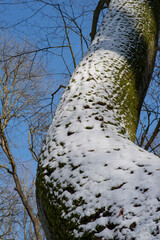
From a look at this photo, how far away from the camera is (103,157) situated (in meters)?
0.81

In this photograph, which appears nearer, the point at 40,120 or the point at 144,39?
the point at 144,39

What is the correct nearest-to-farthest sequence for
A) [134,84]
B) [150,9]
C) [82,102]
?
[82,102] < [134,84] < [150,9]

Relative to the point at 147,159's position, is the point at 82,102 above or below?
above

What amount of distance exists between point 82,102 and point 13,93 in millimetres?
6922

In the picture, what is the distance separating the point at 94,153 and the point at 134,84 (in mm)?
828

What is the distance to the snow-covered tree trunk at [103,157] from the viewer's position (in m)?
0.61

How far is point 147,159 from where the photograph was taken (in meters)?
0.78

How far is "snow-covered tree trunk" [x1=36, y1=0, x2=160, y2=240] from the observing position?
61cm

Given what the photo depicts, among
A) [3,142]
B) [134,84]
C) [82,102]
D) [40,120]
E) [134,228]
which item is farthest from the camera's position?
[3,142]

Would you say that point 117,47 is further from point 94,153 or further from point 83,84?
point 94,153

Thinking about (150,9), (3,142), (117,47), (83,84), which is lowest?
(83,84)

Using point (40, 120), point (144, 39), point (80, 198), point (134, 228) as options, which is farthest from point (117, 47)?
point (40, 120)

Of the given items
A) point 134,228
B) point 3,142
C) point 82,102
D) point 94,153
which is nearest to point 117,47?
point 82,102

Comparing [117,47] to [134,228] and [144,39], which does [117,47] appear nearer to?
[144,39]
